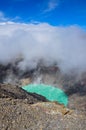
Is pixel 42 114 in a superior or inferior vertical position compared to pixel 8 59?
inferior

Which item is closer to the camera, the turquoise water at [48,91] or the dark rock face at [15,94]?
Answer: the dark rock face at [15,94]

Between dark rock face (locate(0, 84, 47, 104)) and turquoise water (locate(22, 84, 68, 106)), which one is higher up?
turquoise water (locate(22, 84, 68, 106))

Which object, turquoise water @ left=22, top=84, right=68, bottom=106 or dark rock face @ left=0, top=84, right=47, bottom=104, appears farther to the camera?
turquoise water @ left=22, top=84, right=68, bottom=106

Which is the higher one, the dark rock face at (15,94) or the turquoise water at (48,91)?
the turquoise water at (48,91)

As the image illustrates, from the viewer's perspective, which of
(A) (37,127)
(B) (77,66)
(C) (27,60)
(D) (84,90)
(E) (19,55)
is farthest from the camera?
(E) (19,55)

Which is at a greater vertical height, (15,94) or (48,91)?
(48,91)

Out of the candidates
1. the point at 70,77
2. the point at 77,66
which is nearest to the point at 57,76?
the point at 70,77

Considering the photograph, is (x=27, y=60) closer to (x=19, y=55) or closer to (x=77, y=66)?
(x=19, y=55)

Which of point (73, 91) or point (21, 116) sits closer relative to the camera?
point (21, 116)
